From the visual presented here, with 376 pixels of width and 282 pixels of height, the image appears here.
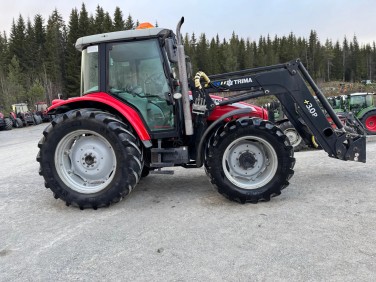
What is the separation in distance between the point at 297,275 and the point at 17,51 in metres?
69.8

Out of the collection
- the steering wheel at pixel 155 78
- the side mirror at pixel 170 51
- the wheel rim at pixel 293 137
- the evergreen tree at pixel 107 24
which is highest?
the evergreen tree at pixel 107 24

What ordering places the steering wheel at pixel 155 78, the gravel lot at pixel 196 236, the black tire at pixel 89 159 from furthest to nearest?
the steering wheel at pixel 155 78
the black tire at pixel 89 159
the gravel lot at pixel 196 236

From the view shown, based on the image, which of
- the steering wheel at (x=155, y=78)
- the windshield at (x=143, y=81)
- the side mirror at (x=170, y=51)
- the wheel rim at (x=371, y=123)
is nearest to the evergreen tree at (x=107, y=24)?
the wheel rim at (x=371, y=123)

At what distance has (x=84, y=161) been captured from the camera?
4.75 metres

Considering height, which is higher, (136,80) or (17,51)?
(17,51)

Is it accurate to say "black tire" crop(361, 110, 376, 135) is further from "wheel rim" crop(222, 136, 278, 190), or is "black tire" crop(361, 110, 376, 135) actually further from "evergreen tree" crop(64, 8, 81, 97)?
"evergreen tree" crop(64, 8, 81, 97)

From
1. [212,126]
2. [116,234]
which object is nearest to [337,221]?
[212,126]

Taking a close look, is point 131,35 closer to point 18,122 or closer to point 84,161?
point 84,161

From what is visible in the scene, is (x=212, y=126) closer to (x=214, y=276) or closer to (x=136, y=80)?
(x=136, y=80)

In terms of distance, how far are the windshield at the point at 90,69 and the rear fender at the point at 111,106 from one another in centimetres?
16

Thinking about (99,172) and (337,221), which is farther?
(99,172)

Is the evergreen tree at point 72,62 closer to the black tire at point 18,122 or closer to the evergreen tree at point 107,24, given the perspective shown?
the evergreen tree at point 107,24

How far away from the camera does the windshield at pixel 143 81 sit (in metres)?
4.67

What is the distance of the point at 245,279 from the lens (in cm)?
281
